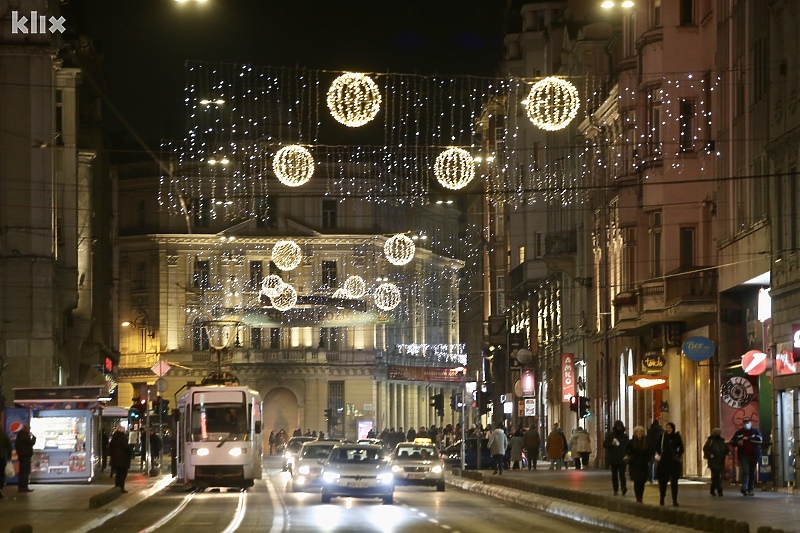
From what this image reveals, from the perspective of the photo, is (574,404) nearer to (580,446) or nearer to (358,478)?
(580,446)

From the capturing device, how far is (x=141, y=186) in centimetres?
12531

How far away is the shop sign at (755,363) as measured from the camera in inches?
1575

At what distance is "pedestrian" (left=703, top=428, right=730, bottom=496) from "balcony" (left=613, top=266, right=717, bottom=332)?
963 cm

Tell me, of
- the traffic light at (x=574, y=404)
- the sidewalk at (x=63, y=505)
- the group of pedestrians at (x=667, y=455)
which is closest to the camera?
the sidewalk at (x=63, y=505)

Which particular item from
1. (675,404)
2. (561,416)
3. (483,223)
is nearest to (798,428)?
(675,404)

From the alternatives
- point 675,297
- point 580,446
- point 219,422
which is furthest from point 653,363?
point 219,422

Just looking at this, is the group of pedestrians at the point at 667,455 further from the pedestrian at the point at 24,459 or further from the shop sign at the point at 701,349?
the pedestrian at the point at 24,459

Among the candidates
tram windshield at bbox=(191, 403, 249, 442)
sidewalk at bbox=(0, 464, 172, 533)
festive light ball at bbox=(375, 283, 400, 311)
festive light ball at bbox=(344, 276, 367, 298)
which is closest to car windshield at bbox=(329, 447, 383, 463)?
sidewalk at bbox=(0, 464, 172, 533)

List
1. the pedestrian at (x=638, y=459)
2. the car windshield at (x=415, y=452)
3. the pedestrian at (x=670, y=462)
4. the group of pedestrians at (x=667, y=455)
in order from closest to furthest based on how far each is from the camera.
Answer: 1. the pedestrian at (x=670, y=462)
2. the group of pedestrians at (x=667, y=455)
3. the pedestrian at (x=638, y=459)
4. the car windshield at (x=415, y=452)

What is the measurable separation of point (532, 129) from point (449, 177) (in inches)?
1691

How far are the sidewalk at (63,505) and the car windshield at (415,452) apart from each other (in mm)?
7061

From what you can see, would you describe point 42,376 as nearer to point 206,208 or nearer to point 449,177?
point 449,177

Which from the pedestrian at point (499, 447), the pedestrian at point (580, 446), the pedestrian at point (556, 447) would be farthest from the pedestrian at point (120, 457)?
the pedestrian at point (580, 446)

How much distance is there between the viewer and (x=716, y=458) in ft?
121
